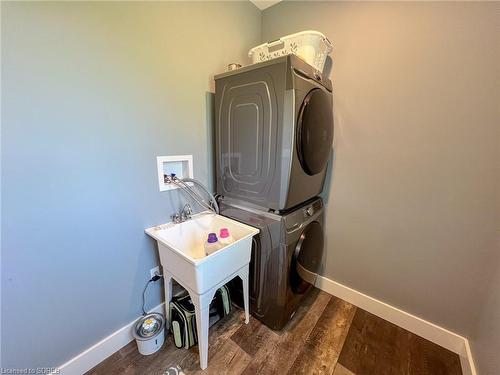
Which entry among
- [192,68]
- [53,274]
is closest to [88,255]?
[53,274]

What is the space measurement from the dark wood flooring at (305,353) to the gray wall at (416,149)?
252 mm

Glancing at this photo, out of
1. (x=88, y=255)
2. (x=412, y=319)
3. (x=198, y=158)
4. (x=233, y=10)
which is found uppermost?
(x=233, y=10)

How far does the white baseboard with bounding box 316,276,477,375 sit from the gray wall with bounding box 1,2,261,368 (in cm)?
Answer: 148

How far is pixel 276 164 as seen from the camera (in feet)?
3.94

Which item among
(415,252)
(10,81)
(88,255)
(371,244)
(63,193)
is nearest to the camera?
(10,81)

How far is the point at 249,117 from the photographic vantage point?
50.8 inches

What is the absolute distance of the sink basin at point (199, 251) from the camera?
1.05 m

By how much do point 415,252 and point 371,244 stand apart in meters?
0.26

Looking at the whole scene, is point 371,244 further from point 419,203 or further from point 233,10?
point 233,10

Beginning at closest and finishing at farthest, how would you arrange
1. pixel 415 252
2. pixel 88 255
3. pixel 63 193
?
pixel 63 193, pixel 88 255, pixel 415 252

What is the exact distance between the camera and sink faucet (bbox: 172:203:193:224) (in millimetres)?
1464

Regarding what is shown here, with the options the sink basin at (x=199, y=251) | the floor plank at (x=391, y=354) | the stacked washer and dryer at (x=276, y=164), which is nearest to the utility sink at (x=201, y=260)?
the sink basin at (x=199, y=251)

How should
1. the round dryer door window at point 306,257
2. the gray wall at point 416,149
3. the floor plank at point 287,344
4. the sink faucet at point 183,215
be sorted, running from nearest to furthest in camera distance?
the gray wall at point 416,149
the floor plank at point 287,344
the round dryer door window at point 306,257
the sink faucet at point 183,215

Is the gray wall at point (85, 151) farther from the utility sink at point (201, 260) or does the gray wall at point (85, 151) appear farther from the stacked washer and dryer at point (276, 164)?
the stacked washer and dryer at point (276, 164)
